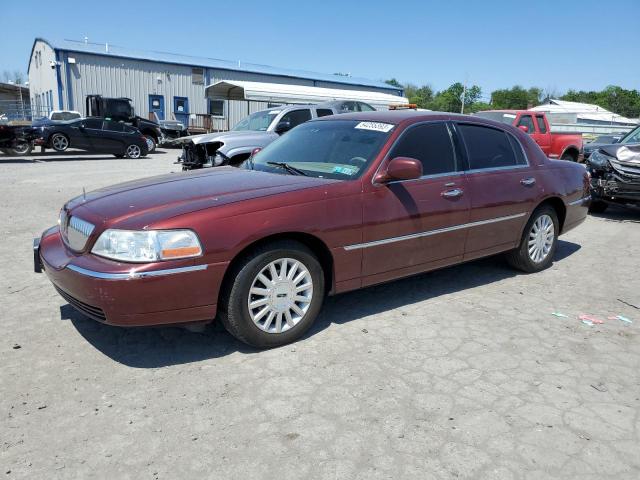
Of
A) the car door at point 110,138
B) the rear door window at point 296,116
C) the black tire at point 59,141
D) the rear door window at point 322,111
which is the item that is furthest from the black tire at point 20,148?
the rear door window at point 322,111

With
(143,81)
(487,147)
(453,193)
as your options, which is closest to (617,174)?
(487,147)

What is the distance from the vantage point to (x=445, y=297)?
4.67 metres

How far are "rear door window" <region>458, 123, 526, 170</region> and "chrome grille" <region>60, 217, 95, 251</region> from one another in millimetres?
3181

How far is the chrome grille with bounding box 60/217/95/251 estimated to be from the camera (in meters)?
3.28

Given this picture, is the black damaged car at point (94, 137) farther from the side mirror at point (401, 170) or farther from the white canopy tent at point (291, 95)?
the side mirror at point (401, 170)

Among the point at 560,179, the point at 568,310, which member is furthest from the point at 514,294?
the point at 560,179

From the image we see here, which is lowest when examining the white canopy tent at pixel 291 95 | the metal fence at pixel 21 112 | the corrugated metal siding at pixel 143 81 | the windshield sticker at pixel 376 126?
the windshield sticker at pixel 376 126

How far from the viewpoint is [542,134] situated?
561 inches

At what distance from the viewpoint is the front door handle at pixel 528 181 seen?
16.5 ft

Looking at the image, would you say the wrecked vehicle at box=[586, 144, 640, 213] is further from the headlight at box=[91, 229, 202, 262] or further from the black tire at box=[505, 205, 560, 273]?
the headlight at box=[91, 229, 202, 262]

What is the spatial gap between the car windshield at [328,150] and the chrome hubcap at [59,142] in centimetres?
1602

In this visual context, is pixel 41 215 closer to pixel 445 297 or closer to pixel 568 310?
pixel 445 297

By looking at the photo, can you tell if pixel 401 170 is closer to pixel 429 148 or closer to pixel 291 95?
pixel 429 148

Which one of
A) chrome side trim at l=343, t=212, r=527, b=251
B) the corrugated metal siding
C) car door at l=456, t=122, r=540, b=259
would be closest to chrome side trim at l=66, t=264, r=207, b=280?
chrome side trim at l=343, t=212, r=527, b=251
